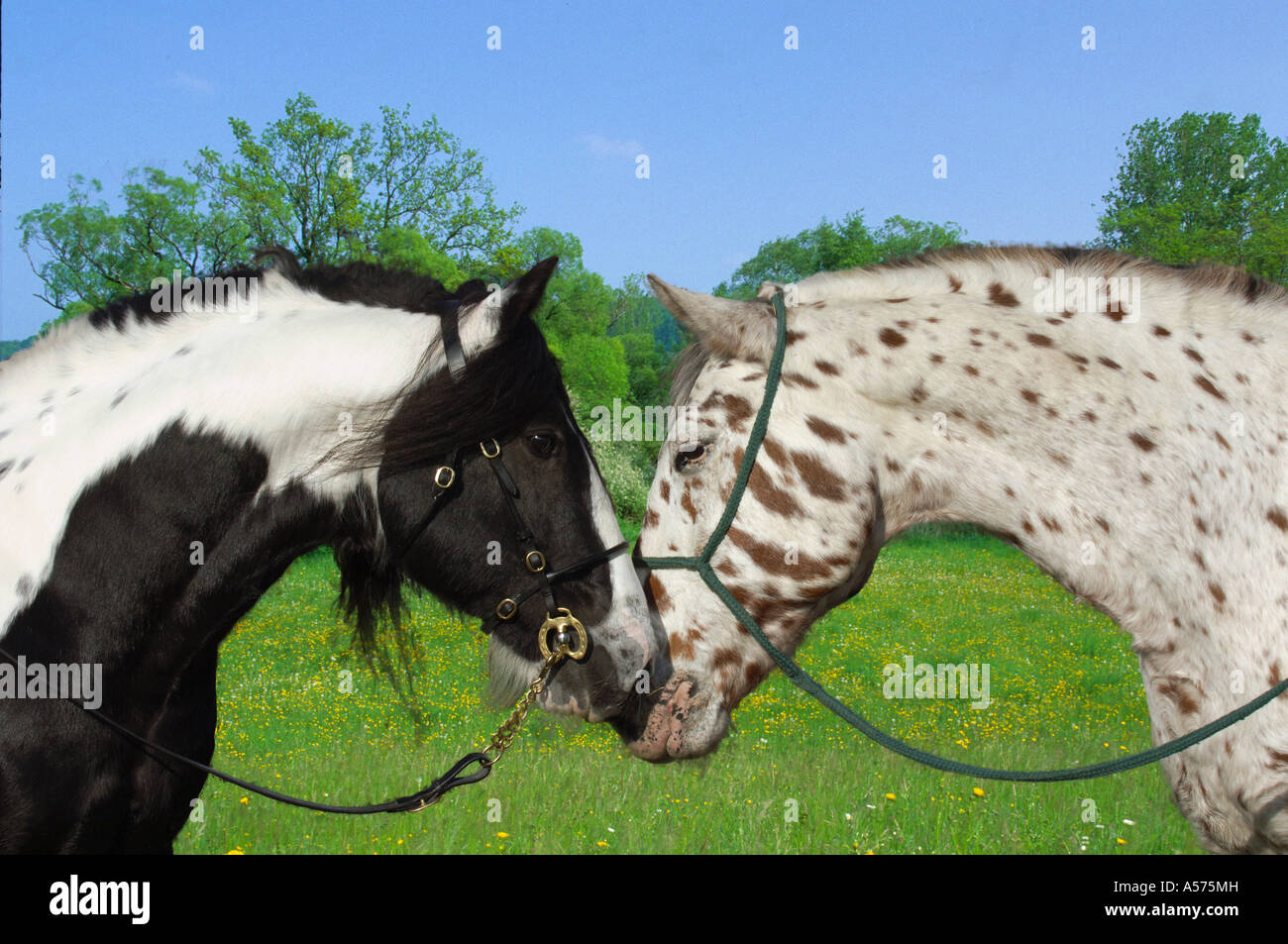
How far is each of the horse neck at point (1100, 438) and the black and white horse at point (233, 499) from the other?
1029 mm

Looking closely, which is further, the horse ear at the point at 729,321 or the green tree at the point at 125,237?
the green tree at the point at 125,237

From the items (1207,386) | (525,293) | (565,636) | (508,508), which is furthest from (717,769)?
(525,293)

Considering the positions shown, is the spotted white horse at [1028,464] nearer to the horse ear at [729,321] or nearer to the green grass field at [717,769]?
the horse ear at [729,321]

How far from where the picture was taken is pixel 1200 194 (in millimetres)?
33438

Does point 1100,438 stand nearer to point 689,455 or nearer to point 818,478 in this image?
point 818,478

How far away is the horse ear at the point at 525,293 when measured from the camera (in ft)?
8.44

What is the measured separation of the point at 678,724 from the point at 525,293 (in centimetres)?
152

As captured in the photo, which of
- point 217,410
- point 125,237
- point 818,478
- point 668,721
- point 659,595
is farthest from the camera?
point 125,237

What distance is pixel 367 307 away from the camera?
9.25ft

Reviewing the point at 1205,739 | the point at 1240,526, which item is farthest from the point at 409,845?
the point at 1240,526

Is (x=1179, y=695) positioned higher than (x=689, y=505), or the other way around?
(x=689, y=505)

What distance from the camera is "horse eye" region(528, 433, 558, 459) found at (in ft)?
9.00

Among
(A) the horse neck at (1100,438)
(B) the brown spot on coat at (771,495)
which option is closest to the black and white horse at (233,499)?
(B) the brown spot on coat at (771,495)

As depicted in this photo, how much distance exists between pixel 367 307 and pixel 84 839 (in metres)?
1.81
